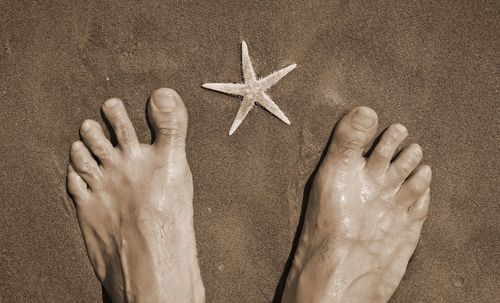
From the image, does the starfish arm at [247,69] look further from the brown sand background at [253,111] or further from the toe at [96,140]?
the toe at [96,140]

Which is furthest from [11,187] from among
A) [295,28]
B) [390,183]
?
[390,183]

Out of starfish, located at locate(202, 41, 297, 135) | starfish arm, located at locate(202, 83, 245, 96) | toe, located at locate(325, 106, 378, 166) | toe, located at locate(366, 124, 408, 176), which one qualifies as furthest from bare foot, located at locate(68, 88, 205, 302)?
toe, located at locate(366, 124, 408, 176)

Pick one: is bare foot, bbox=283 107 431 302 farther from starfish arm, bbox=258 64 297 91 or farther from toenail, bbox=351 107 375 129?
starfish arm, bbox=258 64 297 91

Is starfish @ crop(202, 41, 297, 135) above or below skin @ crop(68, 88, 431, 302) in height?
above

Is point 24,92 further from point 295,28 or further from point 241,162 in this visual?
point 295,28

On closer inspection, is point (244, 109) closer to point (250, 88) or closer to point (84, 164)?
point (250, 88)
